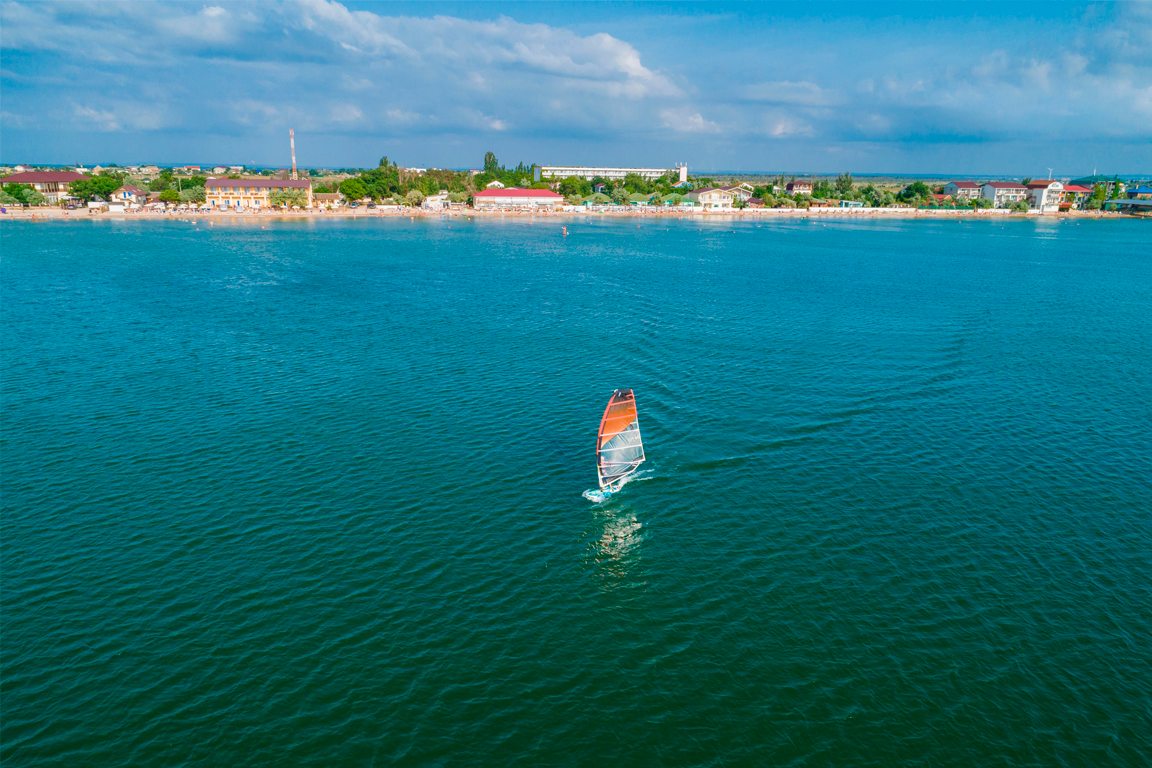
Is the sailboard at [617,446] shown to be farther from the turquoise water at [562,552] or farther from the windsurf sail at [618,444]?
the turquoise water at [562,552]

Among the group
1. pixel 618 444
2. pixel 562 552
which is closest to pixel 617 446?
pixel 618 444

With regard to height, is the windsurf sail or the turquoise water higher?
the windsurf sail

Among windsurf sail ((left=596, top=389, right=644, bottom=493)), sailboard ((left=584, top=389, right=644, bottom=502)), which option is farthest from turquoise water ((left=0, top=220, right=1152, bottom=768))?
windsurf sail ((left=596, top=389, right=644, bottom=493))

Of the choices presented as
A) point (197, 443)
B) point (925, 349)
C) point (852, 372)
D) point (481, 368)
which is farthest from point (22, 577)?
point (925, 349)

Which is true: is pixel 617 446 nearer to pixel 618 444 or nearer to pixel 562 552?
pixel 618 444

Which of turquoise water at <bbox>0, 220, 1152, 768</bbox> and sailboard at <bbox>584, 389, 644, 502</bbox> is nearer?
turquoise water at <bbox>0, 220, 1152, 768</bbox>

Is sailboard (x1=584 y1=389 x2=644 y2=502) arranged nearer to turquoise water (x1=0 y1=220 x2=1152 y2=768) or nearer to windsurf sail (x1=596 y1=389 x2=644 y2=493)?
windsurf sail (x1=596 y1=389 x2=644 y2=493)

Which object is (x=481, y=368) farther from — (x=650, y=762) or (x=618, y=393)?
(x=650, y=762)
